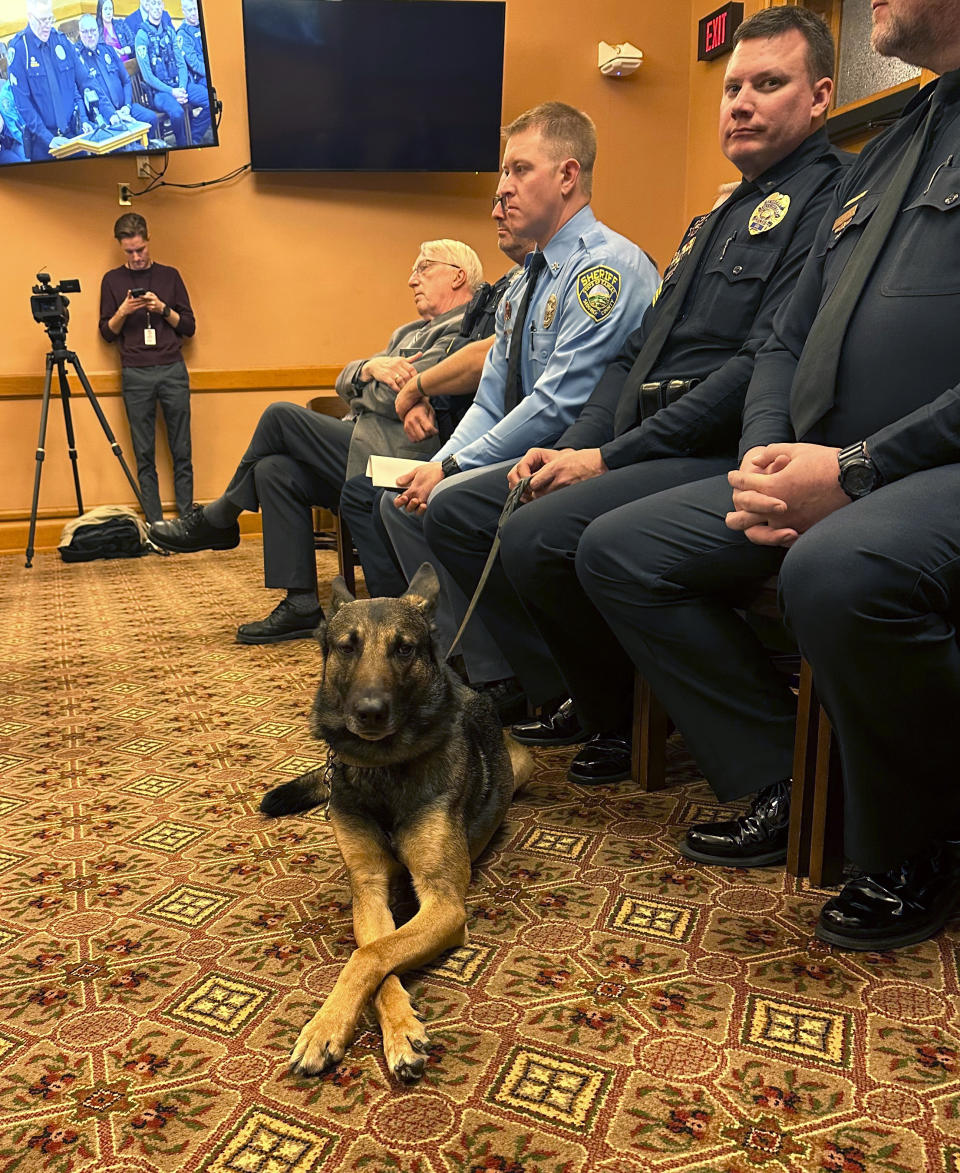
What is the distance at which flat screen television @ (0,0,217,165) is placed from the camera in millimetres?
5188

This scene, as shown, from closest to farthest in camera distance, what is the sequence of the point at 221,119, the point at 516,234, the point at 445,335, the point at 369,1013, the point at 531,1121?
1. the point at 531,1121
2. the point at 369,1013
3. the point at 516,234
4. the point at 445,335
5. the point at 221,119

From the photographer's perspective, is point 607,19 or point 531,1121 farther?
point 607,19

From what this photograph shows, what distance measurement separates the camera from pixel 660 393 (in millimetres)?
2002

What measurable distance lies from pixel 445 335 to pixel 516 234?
0.74 m

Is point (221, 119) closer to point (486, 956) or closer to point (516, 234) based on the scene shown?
point (516, 234)

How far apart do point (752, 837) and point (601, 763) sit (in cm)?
45

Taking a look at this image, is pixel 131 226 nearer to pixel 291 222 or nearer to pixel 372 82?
pixel 291 222

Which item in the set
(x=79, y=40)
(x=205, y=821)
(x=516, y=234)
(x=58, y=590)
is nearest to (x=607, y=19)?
(x=79, y=40)

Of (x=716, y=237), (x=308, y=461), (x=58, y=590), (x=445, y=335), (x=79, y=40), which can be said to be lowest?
(x=58, y=590)

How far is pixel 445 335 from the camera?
338 cm

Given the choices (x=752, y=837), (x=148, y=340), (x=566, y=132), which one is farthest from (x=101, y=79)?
(x=752, y=837)

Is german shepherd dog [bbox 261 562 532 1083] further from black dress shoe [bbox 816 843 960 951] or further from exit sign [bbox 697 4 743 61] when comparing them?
exit sign [bbox 697 4 743 61]

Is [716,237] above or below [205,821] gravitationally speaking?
above

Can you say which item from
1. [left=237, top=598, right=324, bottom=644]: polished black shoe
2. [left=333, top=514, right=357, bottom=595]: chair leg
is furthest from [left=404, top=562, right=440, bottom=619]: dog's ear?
[left=333, top=514, right=357, bottom=595]: chair leg
